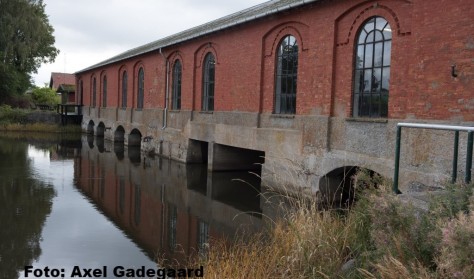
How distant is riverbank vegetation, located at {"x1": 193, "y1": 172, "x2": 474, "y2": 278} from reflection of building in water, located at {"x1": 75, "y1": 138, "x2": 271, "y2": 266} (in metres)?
2.53

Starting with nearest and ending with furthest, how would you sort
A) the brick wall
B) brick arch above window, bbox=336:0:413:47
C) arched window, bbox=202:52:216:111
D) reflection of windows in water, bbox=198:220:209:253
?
reflection of windows in water, bbox=198:220:209:253, the brick wall, brick arch above window, bbox=336:0:413:47, arched window, bbox=202:52:216:111

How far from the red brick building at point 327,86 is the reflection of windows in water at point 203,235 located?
1.86m

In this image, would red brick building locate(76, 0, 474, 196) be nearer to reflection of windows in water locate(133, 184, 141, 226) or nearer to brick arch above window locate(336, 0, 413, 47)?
brick arch above window locate(336, 0, 413, 47)

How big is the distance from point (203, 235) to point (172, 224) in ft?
3.43

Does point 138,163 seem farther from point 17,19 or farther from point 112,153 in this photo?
point 17,19

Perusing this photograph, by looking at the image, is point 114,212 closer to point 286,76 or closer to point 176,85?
point 286,76

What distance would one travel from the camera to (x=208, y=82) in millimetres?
17312

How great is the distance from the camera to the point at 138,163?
18.8 metres

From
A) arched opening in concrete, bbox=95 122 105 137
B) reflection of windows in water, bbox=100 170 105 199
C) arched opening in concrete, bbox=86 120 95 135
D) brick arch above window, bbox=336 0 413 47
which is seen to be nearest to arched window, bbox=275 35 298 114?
brick arch above window, bbox=336 0 413 47

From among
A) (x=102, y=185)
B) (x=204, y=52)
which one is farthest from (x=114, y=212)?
(x=204, y=52)

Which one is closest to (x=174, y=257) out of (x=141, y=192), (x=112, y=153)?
(x=141, y=192)

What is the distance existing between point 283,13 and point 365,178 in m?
8.18

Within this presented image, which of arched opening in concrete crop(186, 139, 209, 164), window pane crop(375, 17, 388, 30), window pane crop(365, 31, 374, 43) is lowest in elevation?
arched opening in concrete crop(186, 139, 209, 164)

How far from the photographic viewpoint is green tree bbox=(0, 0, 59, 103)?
33.6 metres
